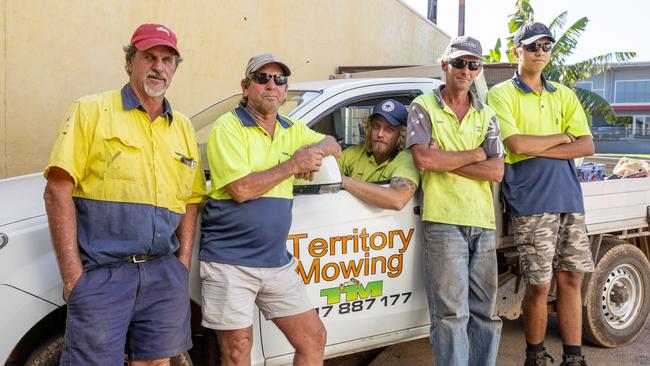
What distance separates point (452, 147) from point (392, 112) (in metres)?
0.41

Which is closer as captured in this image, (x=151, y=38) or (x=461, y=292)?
(x=151, y=38)

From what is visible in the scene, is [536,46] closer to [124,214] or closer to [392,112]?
[392,112]

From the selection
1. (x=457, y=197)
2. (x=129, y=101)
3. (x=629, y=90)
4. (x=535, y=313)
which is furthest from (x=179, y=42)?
(x=629, y=90)

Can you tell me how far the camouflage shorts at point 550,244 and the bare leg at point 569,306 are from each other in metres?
0.09

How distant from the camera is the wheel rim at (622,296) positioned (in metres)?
5.31

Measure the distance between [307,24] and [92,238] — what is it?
877 centimetres

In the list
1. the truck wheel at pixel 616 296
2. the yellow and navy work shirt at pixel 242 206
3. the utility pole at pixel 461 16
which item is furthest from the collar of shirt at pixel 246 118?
the utility pole at pixel 461 16

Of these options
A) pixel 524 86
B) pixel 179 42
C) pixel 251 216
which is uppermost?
pixel 179 42

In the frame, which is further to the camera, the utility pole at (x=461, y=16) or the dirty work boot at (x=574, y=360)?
the utility pole at (x=461, y=16)

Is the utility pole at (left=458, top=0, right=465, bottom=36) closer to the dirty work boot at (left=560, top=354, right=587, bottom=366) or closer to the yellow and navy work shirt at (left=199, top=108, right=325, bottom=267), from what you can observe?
the dirty work boot at (left=560, top=354, right=587, bottom=366)

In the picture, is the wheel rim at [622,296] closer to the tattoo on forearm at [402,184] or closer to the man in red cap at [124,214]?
the tattoo on forearm at [402,184]

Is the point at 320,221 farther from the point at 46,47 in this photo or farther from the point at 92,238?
the point at 46,47

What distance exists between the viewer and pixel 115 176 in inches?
107

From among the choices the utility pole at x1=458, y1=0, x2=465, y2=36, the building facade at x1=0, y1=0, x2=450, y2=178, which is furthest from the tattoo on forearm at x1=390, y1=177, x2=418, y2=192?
the utility pole at x1=458, y1=0, x2=465, y2=36
